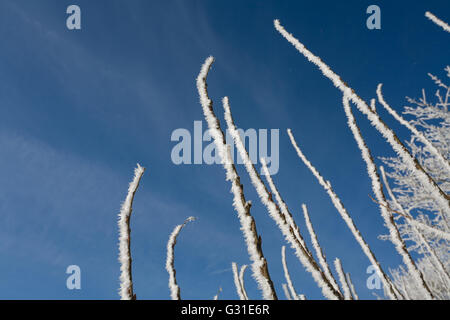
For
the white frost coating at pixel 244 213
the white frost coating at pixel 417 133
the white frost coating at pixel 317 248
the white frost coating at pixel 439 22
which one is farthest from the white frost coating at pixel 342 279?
the white frost coating at pixel 439 22

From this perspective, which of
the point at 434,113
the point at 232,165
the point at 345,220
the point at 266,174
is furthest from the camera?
the point at 434,113

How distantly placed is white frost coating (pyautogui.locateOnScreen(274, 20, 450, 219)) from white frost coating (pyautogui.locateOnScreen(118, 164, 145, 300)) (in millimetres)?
1391

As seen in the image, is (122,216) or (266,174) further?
(266,174)

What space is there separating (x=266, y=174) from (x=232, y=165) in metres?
0.99

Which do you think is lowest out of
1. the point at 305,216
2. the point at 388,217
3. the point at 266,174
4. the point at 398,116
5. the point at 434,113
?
the point at 388,217

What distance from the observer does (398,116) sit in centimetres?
278

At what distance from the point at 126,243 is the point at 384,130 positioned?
5.32ft

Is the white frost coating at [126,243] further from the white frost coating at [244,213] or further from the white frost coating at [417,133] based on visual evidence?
the white frost coating at [417,133]

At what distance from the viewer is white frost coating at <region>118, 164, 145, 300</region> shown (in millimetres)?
1433

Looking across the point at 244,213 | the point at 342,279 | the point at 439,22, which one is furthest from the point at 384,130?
the point at 439,22

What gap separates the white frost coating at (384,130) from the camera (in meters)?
1.42

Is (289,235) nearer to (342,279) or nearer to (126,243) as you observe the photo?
(126,243)
